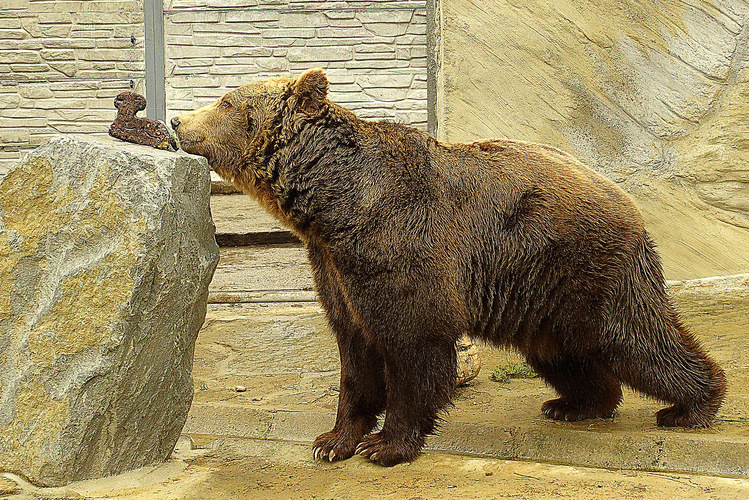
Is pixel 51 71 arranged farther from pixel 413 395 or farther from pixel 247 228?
pixel 413 395

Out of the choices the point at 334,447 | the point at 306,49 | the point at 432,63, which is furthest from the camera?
the point at 306,49

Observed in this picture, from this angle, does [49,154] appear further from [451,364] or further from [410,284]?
[451,364]

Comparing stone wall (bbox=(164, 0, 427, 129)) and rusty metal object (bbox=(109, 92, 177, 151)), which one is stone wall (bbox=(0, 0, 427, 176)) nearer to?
stone wall (bbox=(164, 0, 427, 129))

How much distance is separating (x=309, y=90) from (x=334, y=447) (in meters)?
1.69

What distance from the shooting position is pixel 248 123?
3.82m

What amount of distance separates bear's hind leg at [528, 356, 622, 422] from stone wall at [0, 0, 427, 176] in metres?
2.79

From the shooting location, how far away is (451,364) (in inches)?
147

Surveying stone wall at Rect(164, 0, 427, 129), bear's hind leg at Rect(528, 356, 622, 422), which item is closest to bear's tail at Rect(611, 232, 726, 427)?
bear's hind leg at Rect(528, 356, 622, 422)

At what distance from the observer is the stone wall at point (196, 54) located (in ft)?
21.5

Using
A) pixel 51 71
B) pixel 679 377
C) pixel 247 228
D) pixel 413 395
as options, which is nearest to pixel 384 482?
pixel 413 395

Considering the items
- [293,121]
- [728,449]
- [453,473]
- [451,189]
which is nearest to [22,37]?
[293,121]

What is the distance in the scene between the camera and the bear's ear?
382 centimetres

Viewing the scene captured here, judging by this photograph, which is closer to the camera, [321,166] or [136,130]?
[136,130]

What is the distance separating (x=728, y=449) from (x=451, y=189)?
1.70m
